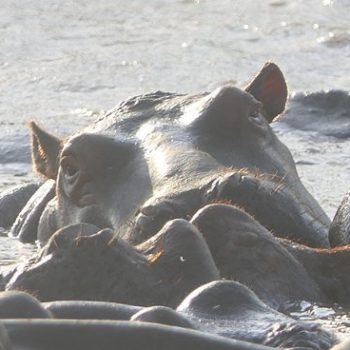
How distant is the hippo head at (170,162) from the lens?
16.4ft

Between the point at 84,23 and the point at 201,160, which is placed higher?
the point at 201,160

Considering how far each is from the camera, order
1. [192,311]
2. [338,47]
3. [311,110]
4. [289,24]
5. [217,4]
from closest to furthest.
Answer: [192,311], [311,110], [338,47], [289,24], [217,4]

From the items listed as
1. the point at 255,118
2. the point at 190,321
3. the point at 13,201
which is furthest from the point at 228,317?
the point at 13,201

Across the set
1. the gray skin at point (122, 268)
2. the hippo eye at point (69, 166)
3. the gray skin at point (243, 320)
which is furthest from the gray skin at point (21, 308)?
the hippo eye at point (69, 166)

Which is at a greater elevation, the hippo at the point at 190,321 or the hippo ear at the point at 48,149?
the hippo at the point at 190,321

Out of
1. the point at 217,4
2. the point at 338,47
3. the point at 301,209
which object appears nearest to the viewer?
the point at 301,209

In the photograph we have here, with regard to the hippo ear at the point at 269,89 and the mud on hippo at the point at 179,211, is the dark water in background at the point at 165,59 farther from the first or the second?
the mud on hippo at the point at 179,211

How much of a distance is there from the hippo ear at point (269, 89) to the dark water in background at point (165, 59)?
1548 millimetres

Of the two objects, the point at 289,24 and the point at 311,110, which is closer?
the point at 311,110

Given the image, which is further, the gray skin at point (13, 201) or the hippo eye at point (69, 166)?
the gray skin at point (13, 201)

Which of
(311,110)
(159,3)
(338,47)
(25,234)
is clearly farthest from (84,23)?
(25,234)

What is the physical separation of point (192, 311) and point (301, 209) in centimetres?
150

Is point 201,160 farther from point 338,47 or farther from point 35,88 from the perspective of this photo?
point 338,47

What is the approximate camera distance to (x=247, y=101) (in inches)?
235
